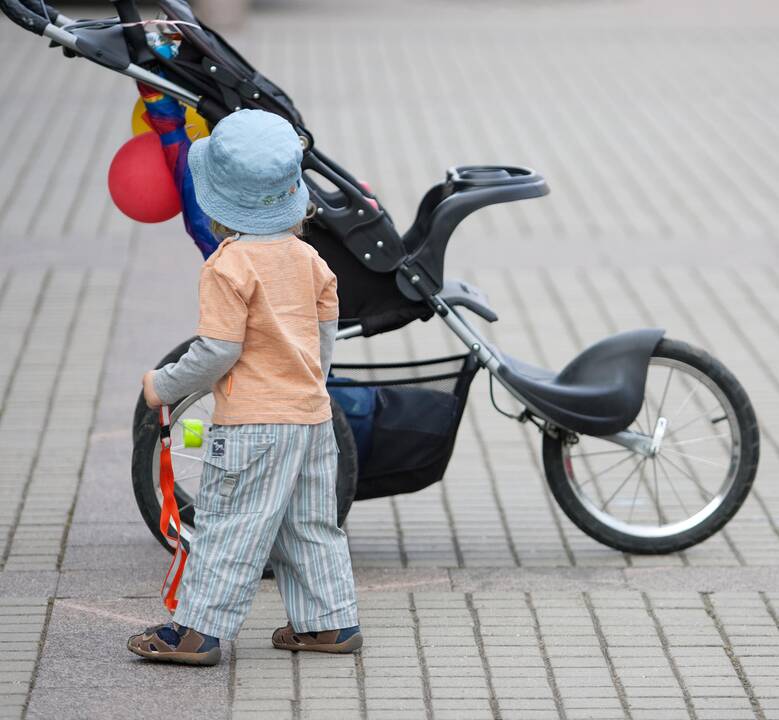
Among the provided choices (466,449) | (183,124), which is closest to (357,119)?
(466,449)

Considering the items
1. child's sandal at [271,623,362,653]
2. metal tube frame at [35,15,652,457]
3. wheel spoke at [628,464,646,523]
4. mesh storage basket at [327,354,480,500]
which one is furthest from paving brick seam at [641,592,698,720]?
child's sandal at [271,623,362,653]

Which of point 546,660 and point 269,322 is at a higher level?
point 269,322

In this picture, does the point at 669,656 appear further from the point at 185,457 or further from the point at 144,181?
the point at 144,181

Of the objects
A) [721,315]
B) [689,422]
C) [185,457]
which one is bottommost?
[721,315]

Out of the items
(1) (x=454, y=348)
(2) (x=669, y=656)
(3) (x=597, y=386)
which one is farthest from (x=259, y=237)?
(1) (x=454, y=348)

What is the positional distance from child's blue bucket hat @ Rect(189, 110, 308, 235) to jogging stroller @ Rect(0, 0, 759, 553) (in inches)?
24.9

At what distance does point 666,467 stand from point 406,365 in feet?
4.73

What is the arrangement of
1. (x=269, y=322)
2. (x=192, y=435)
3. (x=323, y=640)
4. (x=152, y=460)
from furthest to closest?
(x=152, y=460) → (x=192, y=435) → (x=323, y=640) → (x=269, y=322)

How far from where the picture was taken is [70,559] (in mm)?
5016

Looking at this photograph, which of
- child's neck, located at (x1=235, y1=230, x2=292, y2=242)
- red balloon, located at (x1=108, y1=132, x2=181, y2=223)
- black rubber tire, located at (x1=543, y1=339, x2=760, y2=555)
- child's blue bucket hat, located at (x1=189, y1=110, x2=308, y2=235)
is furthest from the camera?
black rubber tire, located at (x1=543, y1=339, x2=760, y2=555)

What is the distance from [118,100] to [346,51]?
10.3ft

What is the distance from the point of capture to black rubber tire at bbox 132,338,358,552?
464cm

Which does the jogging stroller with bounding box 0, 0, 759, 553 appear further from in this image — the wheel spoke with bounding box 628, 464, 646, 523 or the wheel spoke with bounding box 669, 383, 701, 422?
the wheel spoke with bounding box 628, 464, 646, 523

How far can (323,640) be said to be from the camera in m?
4.29
